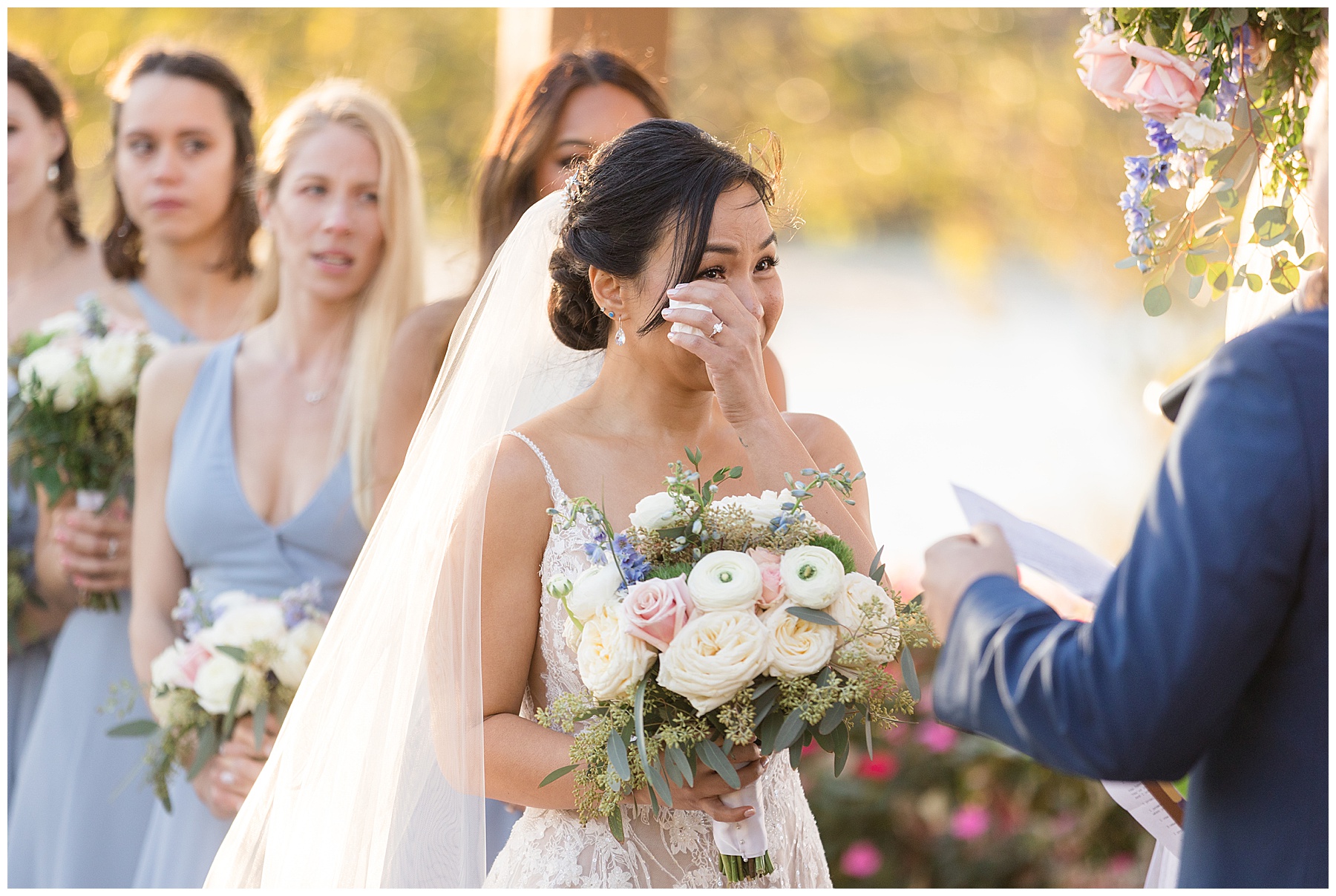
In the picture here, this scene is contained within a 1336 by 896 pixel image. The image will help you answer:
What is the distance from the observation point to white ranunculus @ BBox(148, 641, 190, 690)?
343 cm

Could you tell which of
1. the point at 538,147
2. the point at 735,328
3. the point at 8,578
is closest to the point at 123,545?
the point at 8,578

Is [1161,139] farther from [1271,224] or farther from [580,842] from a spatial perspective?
[580,842]

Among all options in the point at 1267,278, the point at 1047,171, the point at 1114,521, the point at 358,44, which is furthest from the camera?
the point at 358,44

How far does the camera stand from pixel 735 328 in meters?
2.21

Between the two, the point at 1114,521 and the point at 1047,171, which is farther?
the point at 1047,171

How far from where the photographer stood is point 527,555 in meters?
2.24

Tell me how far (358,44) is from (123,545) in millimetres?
8441

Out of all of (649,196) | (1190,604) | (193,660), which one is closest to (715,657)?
(1190,604)

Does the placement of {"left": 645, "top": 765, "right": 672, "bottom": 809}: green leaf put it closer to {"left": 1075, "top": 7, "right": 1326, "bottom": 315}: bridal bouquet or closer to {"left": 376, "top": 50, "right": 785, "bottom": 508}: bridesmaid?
{"left": 1075, "top": 7, "right": 1326, "bottom": 315}: bridal bouquet

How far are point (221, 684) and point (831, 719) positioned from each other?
7.00 feet

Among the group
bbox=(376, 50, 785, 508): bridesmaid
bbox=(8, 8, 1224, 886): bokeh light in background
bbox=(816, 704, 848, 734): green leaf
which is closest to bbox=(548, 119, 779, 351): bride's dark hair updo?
bbox=(816, 704, 848, 734): green leaf

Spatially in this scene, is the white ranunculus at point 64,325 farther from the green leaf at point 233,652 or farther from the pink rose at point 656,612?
the pink rose at point 656,612

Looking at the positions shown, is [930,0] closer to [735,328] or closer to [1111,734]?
[735,328]

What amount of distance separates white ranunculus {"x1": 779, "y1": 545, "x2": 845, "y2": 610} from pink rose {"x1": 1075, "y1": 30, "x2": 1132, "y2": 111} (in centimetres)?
106
